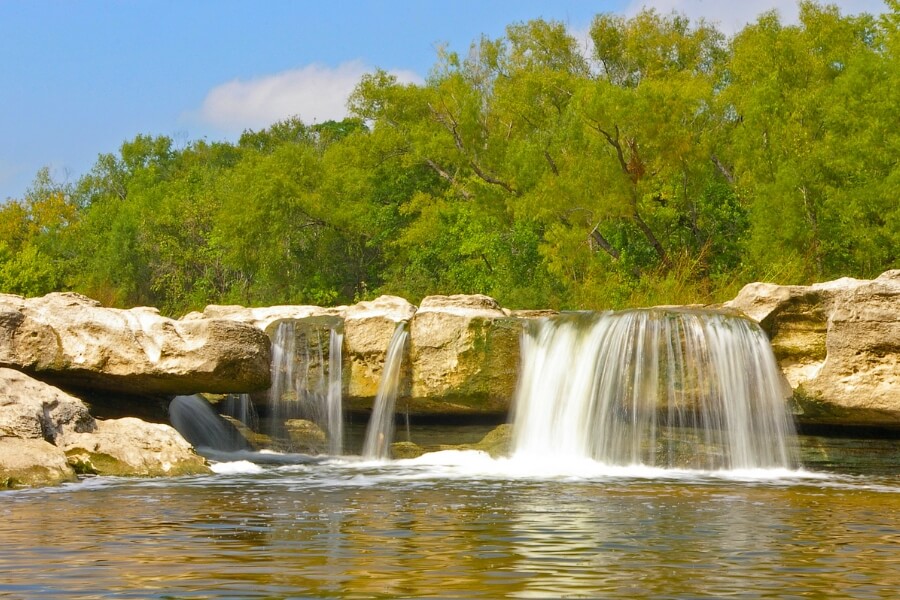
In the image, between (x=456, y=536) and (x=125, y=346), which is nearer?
(x=456, y=536)

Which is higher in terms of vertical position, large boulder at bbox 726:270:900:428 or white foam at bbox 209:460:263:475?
Result: large boulder at bbox 726:270:900:428

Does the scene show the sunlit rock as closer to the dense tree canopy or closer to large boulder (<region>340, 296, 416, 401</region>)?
large boulder (<region>340, 296, 416, 401</region>)

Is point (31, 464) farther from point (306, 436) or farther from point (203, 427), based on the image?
point (306, 436)

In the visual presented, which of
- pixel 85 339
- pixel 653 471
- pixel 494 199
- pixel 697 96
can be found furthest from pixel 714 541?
pixel 494 199

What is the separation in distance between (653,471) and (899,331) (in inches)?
156

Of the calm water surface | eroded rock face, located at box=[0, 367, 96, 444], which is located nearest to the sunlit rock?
the calm water surface

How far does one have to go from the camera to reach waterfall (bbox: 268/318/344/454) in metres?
20.1

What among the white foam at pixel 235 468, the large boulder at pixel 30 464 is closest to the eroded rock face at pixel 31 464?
the large boulder at pixel 30 464

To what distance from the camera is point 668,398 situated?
1744 cm

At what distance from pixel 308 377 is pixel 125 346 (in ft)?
11.3

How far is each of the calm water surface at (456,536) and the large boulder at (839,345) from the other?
4.14 feet

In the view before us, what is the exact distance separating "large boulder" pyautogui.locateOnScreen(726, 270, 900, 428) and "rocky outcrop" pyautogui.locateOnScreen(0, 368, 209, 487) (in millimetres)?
8619

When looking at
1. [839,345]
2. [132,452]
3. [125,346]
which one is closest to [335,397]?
[125,346]

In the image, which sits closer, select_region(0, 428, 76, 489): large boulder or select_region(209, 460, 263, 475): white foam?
select_region(0, 428, 76, 489): large boulder
